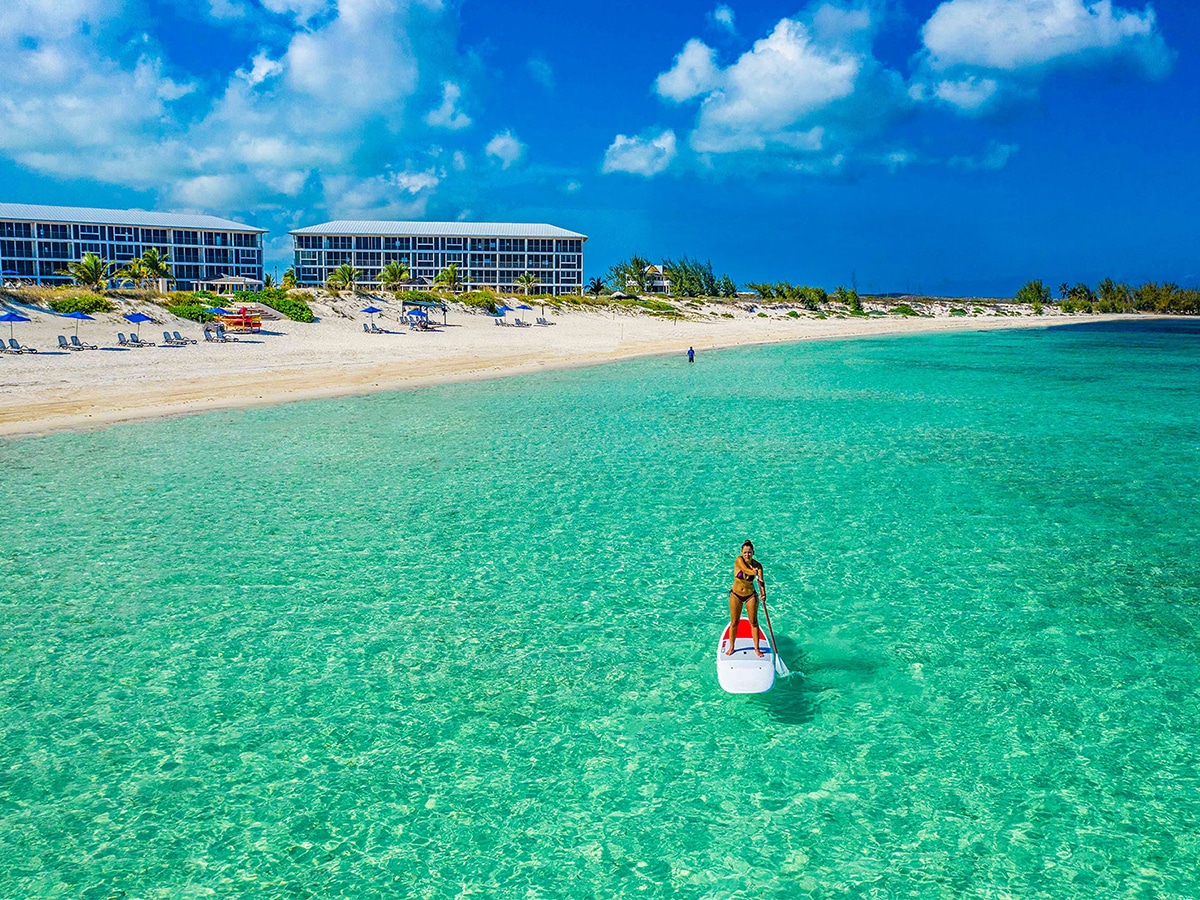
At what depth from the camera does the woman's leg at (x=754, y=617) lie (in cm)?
1068

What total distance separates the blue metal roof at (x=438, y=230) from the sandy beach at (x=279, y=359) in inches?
3285

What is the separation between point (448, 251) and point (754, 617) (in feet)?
526

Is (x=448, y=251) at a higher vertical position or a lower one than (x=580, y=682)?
higher

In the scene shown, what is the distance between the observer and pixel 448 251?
163 m

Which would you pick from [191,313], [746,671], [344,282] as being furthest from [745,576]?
[344,282]

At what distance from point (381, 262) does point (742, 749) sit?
164 m

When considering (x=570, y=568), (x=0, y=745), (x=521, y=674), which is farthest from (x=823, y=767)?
(x=0, y=745)

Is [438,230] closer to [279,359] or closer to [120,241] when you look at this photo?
[120,241]

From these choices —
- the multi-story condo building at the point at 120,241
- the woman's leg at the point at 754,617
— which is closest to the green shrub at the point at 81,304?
the woman's leg at the point at 754,617

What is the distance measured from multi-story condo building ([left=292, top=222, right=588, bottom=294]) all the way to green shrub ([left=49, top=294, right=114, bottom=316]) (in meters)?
111

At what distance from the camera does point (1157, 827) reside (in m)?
8.28

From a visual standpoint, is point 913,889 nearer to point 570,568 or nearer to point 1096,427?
point 570,568

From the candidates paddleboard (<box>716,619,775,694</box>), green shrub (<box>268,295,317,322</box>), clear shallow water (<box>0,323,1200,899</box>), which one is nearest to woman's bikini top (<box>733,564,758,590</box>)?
paddleboard (<box>716,619,775,694</box>)

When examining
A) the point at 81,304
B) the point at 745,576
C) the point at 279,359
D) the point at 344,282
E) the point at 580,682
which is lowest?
the point at 580,682
